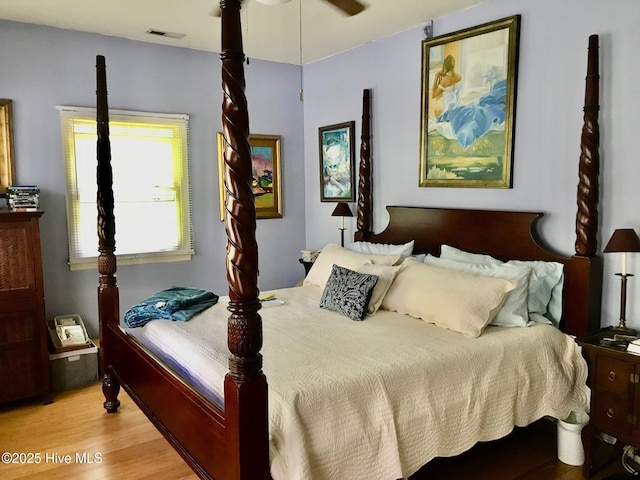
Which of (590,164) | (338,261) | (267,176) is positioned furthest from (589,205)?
(267,176)

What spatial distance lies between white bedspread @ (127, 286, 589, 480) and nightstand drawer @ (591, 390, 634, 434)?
0.15m

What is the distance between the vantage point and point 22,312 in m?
3.47

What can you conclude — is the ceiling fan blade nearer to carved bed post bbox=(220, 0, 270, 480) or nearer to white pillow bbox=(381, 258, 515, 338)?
carved bed post bbox=(220, 0, 270, 480)

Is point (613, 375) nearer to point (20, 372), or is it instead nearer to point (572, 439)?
point (572, 439)

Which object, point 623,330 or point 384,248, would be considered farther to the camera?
point 384,248

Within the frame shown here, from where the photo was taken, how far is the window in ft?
13.4

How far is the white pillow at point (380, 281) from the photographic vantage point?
10.5 ft

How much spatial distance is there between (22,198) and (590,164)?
12.1 feet

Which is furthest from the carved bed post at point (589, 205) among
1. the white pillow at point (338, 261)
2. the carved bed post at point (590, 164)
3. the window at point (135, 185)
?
the window at point (135, 185)

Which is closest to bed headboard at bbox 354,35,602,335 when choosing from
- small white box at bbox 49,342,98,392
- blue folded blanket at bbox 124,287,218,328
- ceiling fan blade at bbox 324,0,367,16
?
ceiling fan blade at bbox 324,0,367,16

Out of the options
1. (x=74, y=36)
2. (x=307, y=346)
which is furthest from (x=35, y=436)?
(x=74, y=36)

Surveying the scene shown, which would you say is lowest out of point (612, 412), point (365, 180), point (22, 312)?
point (612, 412)

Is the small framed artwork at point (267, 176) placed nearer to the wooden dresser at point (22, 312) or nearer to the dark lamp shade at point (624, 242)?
the wooden dresser at point (22, 312)

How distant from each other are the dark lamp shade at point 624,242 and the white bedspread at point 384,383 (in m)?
0.57
